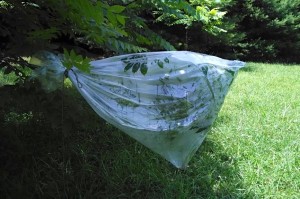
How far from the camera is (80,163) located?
9.13 ft

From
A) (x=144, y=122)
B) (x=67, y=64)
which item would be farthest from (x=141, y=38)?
(x=67, y=64)

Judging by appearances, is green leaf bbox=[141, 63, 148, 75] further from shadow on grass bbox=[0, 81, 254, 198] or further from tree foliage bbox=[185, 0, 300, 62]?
tree foliage bbox=[185, 0, 300, 62]

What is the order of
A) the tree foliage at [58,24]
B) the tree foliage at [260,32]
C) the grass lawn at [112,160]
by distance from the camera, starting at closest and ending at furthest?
the tree foliage at [58,24], the grass lawn at [112,160], the tree foliage at [260,32]

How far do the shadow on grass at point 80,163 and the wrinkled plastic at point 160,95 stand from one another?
24 cm

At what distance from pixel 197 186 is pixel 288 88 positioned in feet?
13.3

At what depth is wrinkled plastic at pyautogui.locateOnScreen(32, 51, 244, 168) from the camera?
206 centimetres

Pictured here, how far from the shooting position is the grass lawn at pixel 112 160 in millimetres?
2167

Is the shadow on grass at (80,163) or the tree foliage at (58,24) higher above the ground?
the tree foliage at (58,24)

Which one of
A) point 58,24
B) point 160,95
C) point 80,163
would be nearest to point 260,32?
point 80,163

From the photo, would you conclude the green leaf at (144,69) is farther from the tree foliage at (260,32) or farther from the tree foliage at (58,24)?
the tree foliage at (260,32)

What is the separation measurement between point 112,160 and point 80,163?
0.25 metres

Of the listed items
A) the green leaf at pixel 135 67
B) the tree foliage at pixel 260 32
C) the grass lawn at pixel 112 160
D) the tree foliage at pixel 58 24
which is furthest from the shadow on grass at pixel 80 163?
the tree foliage at pixel 260 32

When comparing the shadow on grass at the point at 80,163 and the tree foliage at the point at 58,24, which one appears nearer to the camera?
the tree foliage at the point at 58,24

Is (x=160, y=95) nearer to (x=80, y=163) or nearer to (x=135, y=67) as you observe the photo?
(x=135, y=67)
